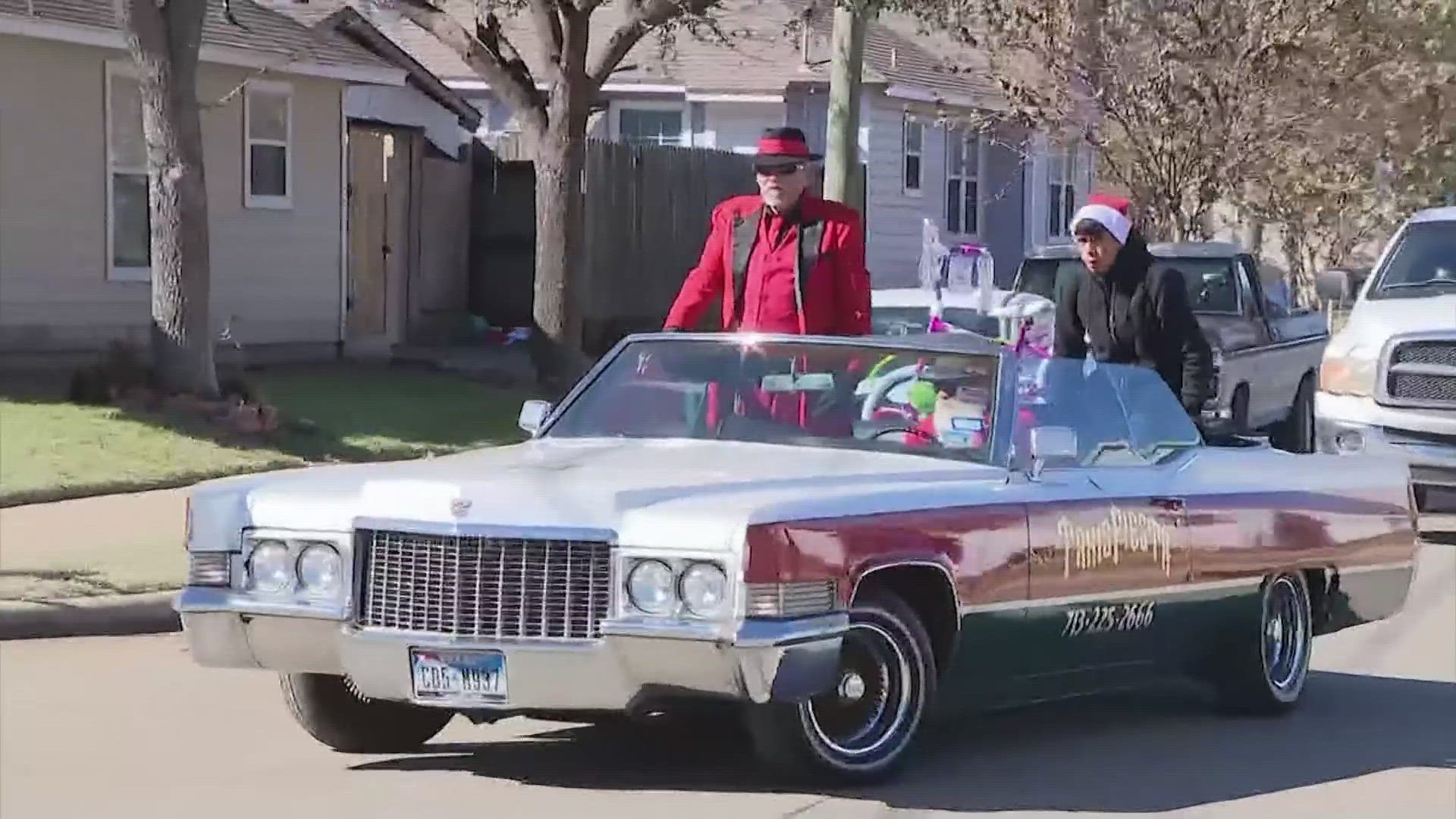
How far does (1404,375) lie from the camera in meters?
14.5

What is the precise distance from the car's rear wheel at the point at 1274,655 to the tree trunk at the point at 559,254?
42.1 ft

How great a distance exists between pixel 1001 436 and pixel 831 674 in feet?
4.66

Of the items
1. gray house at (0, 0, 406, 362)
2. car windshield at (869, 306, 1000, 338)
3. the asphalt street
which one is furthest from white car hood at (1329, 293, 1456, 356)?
gray house at (0, 0, 406, 362)

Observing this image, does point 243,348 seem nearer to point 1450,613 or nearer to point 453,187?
point 453,187

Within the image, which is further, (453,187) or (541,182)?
(453,187)

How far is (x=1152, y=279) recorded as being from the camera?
10523 millimetres

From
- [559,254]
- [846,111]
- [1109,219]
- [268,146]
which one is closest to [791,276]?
[1109,219]

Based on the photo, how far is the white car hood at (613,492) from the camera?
673 centimetres

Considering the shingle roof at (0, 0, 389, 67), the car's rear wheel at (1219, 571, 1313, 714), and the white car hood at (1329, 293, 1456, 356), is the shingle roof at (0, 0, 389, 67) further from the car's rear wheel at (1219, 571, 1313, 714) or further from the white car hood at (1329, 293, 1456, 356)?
the car's rear wheel at (1219, 571, 1313, 714)

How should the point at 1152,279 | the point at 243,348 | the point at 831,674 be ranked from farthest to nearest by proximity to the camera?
1. the point at 243,348
2. the point at 1152,279
3. the point at 831,674

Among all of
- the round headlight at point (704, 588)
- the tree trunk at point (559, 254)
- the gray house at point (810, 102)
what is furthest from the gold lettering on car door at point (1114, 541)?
the gray house at point (810, 102)

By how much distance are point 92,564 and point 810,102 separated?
76.2 ft

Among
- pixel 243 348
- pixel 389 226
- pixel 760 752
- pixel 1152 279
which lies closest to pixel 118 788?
pixel 760 752

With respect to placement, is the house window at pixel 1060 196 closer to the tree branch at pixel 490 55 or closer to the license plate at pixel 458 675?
the tree branch at pixel 490 55
